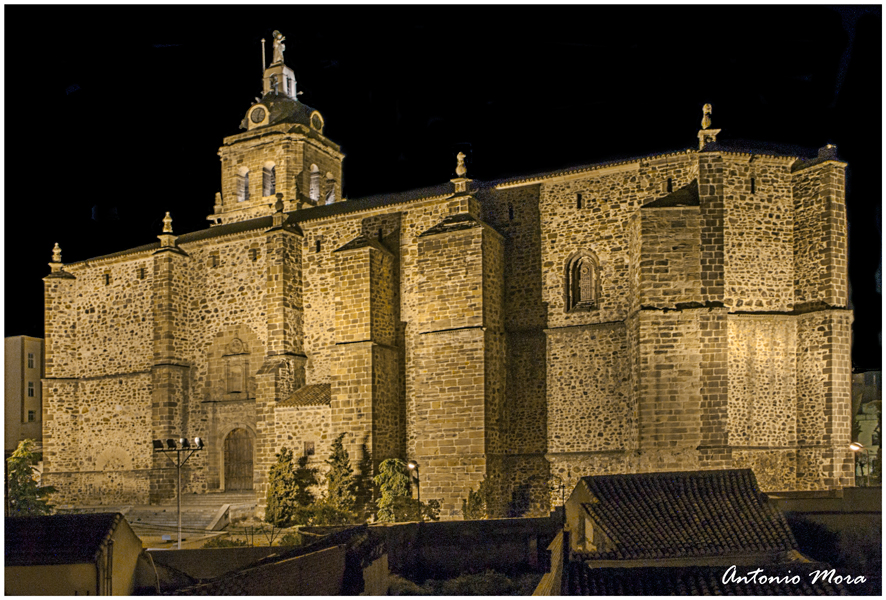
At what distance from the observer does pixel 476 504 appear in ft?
71.2

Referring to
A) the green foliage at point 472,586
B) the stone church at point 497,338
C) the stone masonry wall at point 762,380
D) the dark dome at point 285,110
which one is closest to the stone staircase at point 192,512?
the stone church at point 497,338

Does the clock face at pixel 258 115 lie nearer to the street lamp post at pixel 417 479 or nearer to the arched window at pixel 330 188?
the arched window at pixel 330 188

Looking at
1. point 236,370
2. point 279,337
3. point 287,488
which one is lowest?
point 287,488

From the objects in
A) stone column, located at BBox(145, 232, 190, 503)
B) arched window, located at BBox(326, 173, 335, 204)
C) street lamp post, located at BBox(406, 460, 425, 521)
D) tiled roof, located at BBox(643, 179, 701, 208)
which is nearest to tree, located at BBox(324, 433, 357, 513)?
street lamp post, located at BBox(406, 460, 425, 521)

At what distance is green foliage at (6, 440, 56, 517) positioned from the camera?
79.3 ft

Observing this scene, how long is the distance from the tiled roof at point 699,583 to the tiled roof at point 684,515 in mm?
924

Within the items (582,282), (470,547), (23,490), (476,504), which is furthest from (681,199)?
(23,490)

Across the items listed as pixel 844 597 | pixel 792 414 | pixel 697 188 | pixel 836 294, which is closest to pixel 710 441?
pixel 792 414

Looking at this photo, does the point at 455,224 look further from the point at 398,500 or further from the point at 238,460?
the point at 238,460

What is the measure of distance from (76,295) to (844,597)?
25.2 meters

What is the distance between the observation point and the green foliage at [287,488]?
23094mm

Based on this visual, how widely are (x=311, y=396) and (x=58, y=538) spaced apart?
10.8m

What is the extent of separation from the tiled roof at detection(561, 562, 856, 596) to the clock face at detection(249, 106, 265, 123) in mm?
23779

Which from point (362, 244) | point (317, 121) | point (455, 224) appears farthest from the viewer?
point (317, 121)
